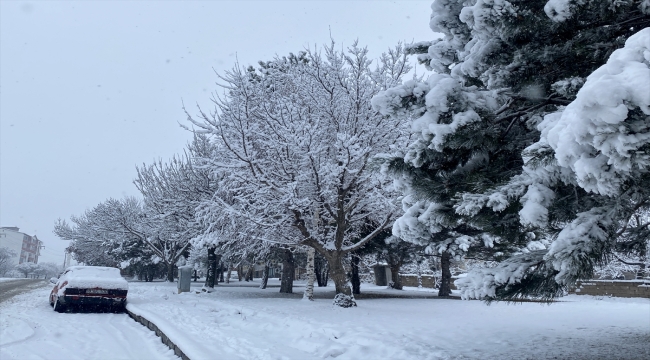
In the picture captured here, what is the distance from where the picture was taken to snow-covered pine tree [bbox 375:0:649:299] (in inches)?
160

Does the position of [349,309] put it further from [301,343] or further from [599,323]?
[599,323]

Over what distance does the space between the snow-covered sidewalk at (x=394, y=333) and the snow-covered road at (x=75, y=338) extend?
0.41 metres

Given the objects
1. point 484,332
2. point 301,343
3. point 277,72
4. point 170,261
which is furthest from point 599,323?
point 170,261

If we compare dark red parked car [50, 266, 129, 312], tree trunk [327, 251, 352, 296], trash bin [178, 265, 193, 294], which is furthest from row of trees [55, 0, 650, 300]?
trash bin [178, 265, 193, 294]

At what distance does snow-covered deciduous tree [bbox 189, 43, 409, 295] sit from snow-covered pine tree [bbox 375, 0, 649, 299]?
6.13 m

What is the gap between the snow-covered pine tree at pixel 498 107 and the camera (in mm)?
4066

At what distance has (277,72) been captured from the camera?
583 inches

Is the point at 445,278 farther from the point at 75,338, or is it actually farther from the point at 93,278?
the point at 75,338

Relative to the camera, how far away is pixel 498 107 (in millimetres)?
4645

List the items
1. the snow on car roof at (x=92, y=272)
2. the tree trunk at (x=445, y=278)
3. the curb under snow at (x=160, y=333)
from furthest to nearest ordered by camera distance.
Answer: the tree trunk at (x=445, y=278) → the snow on car roof at (x=92, y=272) → the curb under snow at (x=160, y=333)

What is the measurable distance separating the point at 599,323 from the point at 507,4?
10004 millimetres

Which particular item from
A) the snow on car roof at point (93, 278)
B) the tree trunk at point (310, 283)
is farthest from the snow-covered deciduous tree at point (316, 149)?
the snow on car roof at point (93, 278)

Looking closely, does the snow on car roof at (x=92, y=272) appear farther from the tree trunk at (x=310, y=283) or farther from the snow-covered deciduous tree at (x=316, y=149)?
the tree trunk at (x=310, y=283)

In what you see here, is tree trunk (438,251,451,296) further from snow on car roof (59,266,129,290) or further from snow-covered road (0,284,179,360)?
snow-covered road (0,284,179,360)
